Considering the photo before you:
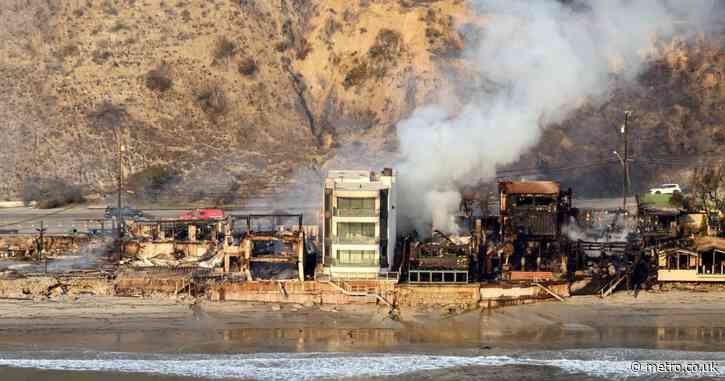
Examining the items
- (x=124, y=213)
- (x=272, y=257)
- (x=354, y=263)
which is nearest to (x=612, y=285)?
(x=354, y=263)

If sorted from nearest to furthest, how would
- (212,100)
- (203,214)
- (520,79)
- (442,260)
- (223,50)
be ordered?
(442,260), (203,214), (520,79), (212,100), (223,50)

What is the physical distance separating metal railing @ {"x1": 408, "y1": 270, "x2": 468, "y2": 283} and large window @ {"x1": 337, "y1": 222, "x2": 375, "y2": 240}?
2.95 metres

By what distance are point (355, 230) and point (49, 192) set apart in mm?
37446

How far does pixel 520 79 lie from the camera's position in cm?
8956

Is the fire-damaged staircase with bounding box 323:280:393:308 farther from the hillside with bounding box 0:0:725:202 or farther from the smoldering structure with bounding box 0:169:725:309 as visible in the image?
the hillside with bounding box 0:0:725:202

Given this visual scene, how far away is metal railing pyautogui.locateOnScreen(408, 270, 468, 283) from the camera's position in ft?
226

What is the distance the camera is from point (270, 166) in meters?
103

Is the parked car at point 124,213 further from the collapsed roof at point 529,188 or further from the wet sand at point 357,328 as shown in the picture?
the collapsed roof at point 529,188

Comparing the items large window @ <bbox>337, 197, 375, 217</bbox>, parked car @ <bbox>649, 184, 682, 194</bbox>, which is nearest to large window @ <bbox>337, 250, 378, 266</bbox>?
large window @ <bbox>337, 197, 375, 217</bbox>

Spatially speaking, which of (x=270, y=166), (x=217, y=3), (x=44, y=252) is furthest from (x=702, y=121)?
(x=44, y=252)

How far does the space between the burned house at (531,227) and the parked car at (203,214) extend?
1931cm

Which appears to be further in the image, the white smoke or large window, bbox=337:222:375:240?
the white smoke

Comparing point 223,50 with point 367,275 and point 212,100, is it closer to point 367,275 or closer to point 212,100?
point 212,100

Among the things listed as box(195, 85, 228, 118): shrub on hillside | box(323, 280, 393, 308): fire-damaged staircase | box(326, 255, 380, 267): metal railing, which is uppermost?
box(195, 85, 228, 118): shrub on hillside
